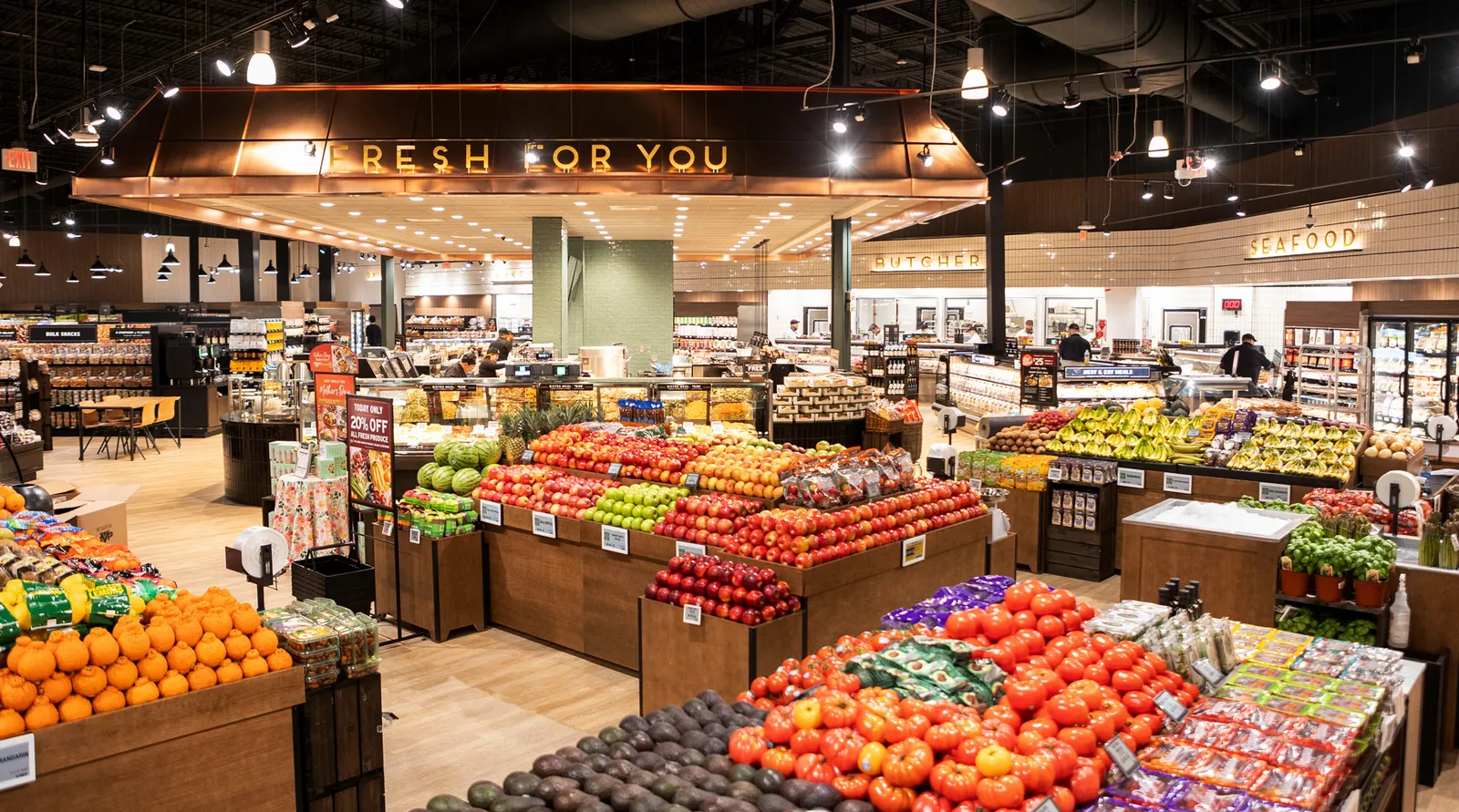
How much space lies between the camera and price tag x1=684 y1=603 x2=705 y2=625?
14.3 feet

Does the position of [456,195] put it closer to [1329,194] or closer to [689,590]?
[689,590]

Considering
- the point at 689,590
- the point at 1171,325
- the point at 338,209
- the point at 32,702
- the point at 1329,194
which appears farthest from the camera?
the point at 1171,325

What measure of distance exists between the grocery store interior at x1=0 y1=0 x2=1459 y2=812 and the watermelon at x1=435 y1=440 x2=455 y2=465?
0.92 ft

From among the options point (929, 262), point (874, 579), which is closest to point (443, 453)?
point (874, 579)

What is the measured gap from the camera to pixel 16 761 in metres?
2.69

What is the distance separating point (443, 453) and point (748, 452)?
232cm

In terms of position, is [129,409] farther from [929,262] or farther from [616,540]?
[929,262]

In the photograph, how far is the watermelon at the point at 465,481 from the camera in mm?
6691

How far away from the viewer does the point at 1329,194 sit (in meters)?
16.6

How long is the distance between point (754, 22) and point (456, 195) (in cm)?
784

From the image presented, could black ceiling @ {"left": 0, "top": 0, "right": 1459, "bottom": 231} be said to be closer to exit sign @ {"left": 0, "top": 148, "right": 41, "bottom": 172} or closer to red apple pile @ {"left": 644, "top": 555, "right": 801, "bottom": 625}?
exit sign @ {"left": 0, "top": 148, "right": 41, "bottom": 172}

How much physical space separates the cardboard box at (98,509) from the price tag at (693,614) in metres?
3.94

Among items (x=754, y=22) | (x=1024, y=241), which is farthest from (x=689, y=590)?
(x=1024, y=241)

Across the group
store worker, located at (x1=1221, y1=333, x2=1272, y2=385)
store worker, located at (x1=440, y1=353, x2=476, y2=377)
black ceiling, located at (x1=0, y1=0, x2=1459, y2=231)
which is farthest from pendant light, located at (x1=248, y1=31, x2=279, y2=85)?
store worker, located at (x1=1221, y1=333, x2=1272, y2=385)
